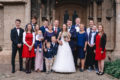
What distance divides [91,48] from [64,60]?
112 centimetres

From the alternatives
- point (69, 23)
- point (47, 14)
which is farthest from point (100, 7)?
point (69, 23)

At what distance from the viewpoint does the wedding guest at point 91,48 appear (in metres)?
7.17

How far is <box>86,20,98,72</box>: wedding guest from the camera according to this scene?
7173 millimetres

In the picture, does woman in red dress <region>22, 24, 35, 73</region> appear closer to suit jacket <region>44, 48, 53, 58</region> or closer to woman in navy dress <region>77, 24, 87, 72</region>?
suit jacket <region>44, 48, 53, 58</region>

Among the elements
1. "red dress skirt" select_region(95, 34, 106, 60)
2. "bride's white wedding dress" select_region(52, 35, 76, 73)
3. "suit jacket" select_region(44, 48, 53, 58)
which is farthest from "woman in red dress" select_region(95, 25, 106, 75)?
"suit jacket" select_region(44, 48, 53, 58)

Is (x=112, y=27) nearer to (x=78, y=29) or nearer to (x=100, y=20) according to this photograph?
(x=100, y=20)

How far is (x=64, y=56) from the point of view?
6.97 meters

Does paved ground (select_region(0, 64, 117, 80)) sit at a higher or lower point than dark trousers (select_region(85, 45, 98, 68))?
lower

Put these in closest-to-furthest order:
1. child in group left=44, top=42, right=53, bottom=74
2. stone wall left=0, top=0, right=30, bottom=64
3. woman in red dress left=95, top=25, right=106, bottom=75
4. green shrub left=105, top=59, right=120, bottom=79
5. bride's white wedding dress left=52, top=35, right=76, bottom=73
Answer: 1. green shrub left=105, top=59, right=120, bottom=79
2. woman in red dress left=95, top=25, right=106, bottom=75
3. bride's white wedding dress left=52, top=35, right=76, bottom=73
4. child in group left=44, top=42, right=53, bottom=74
5. stone wall left=0, top=0, right=30, bottom=64

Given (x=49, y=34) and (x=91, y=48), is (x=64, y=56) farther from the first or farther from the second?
(x=91, y=48)

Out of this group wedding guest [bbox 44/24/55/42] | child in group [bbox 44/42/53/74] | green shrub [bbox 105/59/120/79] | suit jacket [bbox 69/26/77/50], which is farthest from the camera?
suit jacket [bbox 69/26/77/50]

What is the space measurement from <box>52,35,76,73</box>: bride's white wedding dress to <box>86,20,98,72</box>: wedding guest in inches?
29.1

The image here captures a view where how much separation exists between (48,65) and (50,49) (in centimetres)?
57

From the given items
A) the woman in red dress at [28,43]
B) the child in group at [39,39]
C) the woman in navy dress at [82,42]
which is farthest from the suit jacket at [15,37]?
the woman in navy dress at [82,42]
